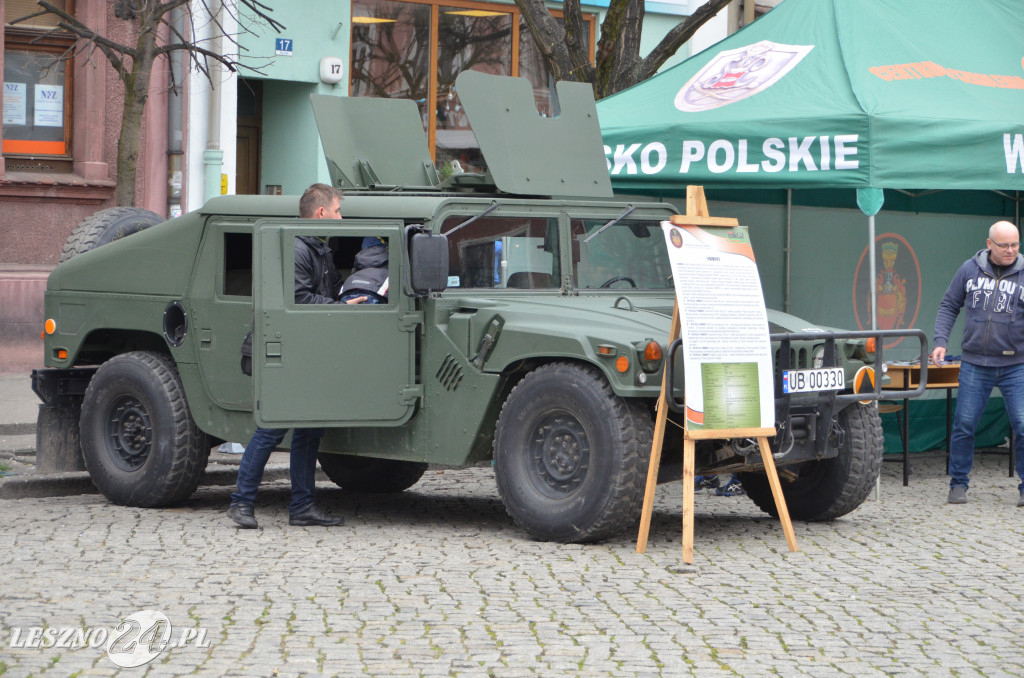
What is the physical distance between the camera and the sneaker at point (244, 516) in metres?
7.98

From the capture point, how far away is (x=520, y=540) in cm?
764

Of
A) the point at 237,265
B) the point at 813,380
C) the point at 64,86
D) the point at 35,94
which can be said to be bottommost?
the point at 813,380

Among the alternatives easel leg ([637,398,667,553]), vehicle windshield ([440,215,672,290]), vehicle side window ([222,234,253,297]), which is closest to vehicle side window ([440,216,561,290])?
vehicle windshield ([440,215,672,290])

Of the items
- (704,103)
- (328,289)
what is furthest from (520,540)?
(704,103)

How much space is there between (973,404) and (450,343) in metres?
3.66

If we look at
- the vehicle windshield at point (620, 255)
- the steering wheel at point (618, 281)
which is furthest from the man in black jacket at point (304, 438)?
the steering wheel at point (618, 281)

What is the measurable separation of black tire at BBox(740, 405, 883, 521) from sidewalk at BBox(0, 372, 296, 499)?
345 cm

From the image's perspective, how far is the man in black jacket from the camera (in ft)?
25.7

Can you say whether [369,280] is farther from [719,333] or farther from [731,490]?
[731,490]

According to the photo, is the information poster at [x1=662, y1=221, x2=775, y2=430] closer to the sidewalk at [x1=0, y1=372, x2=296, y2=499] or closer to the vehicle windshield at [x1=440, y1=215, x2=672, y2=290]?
the vehicle windshield at [x1=440, y1=215, x2=672, y2=290]

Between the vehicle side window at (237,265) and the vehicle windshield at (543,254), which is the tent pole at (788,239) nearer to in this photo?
the vehicle windshield at (543,254)

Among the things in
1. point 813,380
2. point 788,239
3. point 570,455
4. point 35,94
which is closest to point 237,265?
point 570,455

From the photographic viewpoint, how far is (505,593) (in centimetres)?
631

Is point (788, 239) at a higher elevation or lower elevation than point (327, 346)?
higher
